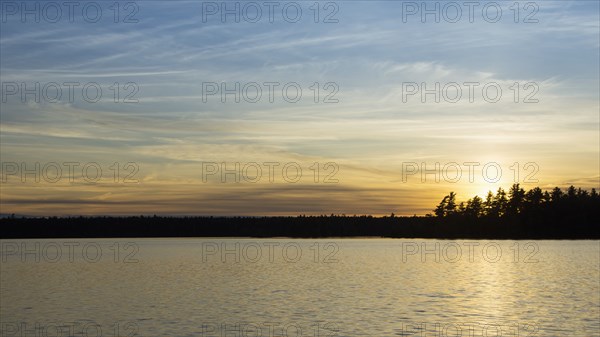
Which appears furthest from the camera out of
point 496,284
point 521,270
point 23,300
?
point 521,270

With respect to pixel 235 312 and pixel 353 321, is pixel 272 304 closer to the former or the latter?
pixel 235 312

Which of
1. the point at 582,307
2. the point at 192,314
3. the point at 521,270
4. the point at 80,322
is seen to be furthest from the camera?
the point at 521,270

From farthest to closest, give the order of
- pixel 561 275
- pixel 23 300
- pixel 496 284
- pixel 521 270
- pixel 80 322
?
pixel 521 270
pixel 561 275
pixel 496 284
pixel 23 300
pixel 80 322

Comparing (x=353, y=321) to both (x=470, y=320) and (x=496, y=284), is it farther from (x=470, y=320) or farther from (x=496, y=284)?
(x=496, y=284)

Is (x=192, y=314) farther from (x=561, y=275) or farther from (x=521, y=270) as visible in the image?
(x=521, y=270)

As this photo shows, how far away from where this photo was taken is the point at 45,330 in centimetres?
4419

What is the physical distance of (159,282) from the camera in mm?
79125

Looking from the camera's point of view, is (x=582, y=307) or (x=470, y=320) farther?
(x=582, y=307)

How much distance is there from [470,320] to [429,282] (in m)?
31.9

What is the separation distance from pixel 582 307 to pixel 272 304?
2456cm

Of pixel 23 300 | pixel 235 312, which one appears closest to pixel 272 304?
pixel 235 312

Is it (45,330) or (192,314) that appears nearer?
(45,330)

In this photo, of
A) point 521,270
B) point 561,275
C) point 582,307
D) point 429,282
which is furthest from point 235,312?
point 521,270

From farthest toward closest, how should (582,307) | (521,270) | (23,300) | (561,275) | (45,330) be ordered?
(521,270), (561,275), (23,300), (582,307), (45,330)
